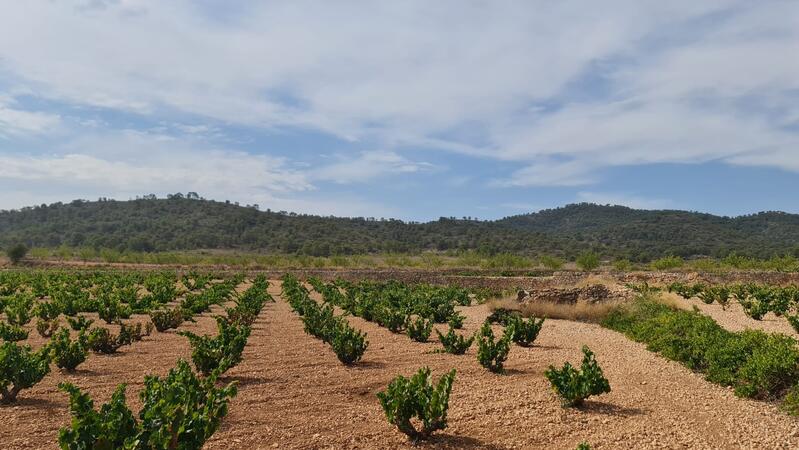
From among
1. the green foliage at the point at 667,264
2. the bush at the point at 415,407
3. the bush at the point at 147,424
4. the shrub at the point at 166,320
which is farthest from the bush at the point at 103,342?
the green foliage at the point at 667,264

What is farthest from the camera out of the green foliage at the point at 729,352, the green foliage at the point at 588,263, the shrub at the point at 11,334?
the green foliage at the point at 588,263

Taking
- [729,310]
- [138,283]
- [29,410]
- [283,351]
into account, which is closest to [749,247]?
[729,310]

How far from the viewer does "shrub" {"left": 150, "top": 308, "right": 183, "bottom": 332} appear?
656 inches

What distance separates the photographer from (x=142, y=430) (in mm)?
5191

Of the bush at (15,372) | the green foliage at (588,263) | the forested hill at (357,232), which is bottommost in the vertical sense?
the bush at (15,372)

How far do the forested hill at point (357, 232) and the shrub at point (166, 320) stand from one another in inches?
2850

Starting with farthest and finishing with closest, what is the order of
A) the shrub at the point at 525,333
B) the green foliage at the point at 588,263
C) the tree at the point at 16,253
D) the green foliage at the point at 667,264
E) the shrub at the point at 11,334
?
the tree at the point at 16,253 < the green foliage at the point at 588,263 < the green foliage at the point at 667,264 < the shrub at the point at 525,333 < the shrub at the point at 11,334

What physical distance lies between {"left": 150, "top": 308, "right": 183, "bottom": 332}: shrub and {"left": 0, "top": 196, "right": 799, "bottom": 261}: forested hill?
237 ft

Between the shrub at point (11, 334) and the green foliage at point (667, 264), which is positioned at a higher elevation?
the green foliage at point (667, 264)

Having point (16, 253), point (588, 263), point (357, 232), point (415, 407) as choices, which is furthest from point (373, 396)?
point (357, 232)

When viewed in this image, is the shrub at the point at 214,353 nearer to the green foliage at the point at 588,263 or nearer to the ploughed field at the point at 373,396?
the ploughed field at the point at 373,396

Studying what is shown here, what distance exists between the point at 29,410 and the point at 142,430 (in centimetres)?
422

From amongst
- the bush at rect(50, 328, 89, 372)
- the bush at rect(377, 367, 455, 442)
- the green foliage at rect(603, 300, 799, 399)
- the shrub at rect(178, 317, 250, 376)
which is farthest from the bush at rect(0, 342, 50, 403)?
the green foliage at rect(603, 300, 799, 399)

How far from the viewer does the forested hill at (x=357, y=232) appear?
3846 inches
